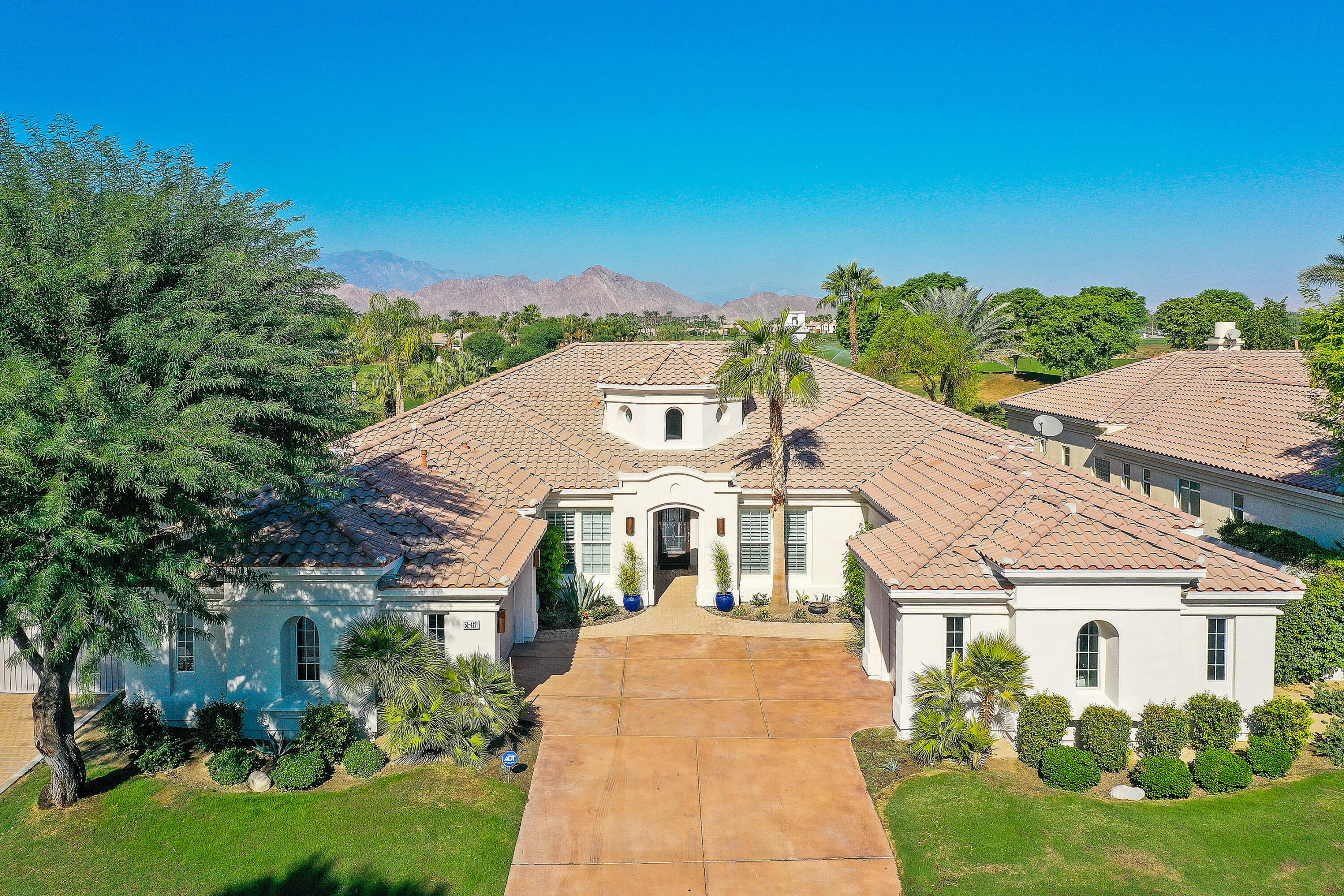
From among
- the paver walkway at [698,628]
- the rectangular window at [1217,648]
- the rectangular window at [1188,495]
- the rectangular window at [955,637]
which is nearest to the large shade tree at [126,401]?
the paver walkway at [698,628]

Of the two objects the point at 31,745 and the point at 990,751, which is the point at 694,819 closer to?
the point at 990,751

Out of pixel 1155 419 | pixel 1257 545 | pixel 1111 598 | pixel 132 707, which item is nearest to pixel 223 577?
pixel 132 707

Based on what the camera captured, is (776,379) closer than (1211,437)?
Yes

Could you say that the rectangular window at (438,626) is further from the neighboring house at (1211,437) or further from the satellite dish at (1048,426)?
the satellite dish at (1048,426)

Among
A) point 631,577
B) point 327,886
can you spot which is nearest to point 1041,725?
point 327,886

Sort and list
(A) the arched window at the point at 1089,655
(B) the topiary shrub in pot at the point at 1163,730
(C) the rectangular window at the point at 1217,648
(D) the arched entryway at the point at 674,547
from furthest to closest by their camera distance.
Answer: (D) the arched entryway at the point at 674,547 < (C) the rectangular window at the point at 1217,648 < (A) the arched window at the point at 1089,655 < (B) the topiary shrub in pot at the point at 1163,730

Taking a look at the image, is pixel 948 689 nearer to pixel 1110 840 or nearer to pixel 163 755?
pixel 1110 840
